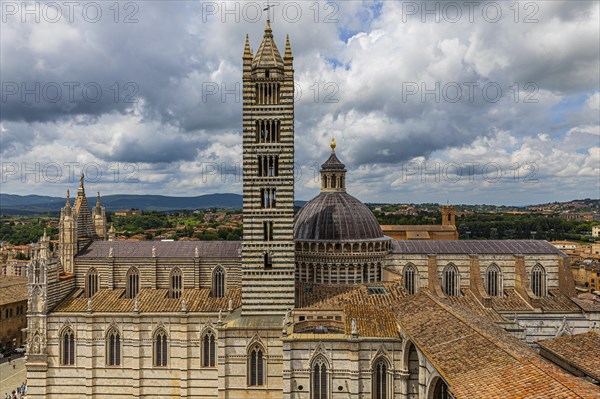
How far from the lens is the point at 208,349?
3244 centimetres

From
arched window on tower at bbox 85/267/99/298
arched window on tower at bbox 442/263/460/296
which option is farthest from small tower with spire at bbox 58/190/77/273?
arched window on tower at bbox 442/263/460/296

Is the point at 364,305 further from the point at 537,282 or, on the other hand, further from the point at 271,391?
the point at 537,282

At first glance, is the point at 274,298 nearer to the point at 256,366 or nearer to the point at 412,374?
the point at 256,366

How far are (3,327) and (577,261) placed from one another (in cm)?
8744

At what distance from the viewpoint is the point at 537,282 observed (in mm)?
37281

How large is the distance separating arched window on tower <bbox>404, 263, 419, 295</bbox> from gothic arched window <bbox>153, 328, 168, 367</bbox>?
63.1 ft

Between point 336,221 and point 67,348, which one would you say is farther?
point 336,221

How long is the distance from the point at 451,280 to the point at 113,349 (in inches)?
1052

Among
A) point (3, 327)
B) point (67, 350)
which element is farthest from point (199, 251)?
point (3, 327)

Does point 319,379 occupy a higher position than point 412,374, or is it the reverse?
point 412,374

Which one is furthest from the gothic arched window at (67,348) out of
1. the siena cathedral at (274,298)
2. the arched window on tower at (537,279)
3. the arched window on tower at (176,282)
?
the arched window on tower at (537,279)

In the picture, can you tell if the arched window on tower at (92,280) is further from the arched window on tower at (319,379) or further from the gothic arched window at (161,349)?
the arched window on tower at (319,379)

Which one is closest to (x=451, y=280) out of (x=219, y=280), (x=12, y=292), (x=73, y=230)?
(x=219, y=280)

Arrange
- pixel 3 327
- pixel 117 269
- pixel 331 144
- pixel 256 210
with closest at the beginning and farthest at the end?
pixel 256 210, pixel 117 269, pixel 331 144, pixel 3 327
